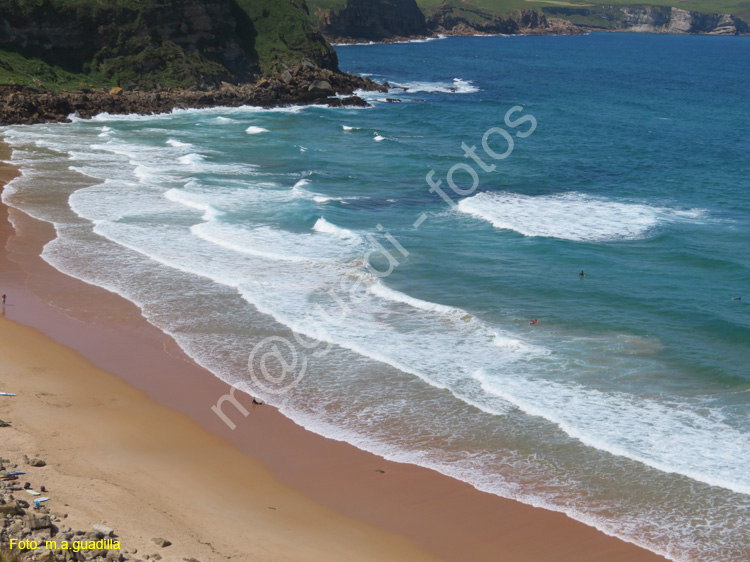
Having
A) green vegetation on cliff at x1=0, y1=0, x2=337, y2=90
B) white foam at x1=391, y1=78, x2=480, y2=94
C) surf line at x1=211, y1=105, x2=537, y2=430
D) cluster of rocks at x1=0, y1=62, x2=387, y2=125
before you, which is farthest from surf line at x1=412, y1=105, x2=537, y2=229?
green vegetation on cliff at x1=0, y1=0, x2=337, y2=90

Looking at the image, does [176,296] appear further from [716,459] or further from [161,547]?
[716,459]

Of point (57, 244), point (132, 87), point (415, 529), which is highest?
point (132, 87)

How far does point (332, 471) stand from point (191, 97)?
5431cm

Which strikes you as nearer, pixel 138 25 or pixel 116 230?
pixel 116 230

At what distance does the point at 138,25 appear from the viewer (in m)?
64.6

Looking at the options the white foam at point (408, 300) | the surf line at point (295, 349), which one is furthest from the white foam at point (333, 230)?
the white foam at point (408, 300)

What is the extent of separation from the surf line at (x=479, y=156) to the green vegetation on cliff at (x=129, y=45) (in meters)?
24.8

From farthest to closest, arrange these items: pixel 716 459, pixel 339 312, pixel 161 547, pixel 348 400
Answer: pixel 339 312
pixel 348 400
pixel 716 459
pixel 161 547

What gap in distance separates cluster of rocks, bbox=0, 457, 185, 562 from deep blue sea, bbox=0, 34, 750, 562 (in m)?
6.33

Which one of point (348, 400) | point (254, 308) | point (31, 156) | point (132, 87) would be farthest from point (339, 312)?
point (132, 87)

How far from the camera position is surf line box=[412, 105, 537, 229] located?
39531mm

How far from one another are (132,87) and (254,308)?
46.0m

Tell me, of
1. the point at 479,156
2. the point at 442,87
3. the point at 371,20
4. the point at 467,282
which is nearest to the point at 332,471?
the point at 467,282

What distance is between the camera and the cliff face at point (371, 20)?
5369 inches
